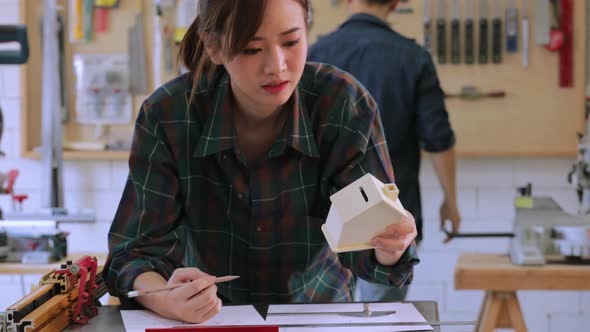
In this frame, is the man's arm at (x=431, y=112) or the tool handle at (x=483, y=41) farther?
the tool handle at (x=483, y=41)

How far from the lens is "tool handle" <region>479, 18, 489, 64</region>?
343 cm

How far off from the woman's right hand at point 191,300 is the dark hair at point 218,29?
1.23ft

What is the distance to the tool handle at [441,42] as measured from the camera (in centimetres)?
344

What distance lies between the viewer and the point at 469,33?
3434 millimetres

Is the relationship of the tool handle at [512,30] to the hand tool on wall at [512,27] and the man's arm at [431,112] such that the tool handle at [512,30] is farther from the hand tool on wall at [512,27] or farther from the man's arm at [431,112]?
the man's arm at [431,112]

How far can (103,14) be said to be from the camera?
3.63 m

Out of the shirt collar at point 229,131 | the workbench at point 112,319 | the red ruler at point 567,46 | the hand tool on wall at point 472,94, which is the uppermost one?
the red ruler at point 567,46

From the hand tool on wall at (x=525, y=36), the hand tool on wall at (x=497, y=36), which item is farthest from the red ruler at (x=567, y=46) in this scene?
the hand tool on wall at (x=497, y=36)

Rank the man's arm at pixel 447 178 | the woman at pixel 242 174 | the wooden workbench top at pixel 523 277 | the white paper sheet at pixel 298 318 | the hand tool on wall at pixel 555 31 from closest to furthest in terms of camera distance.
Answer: the white paper sheet at pixel 298 318 → the woman at pixel 242 174 → the wooden workbench top at pixel 523 277 → the man's arm at pixel 447 178 → the hand tool on wall at pixel 555 31

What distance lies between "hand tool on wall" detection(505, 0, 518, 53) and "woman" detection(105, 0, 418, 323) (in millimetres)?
2074

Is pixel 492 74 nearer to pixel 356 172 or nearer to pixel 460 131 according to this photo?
pixel 460 131

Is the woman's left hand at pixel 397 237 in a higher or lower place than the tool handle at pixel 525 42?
lower

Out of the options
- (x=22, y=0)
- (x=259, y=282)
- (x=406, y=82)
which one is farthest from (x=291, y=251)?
(x=22, y=0)

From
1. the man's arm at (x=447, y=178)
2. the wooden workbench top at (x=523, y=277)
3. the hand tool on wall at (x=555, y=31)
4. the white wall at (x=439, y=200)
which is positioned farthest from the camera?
the white wall at (x=439, y=200)
